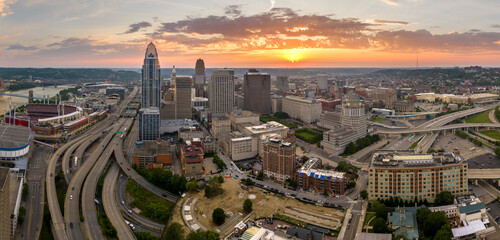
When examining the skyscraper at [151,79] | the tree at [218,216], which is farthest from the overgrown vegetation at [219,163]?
the skyscraper at [151,79]

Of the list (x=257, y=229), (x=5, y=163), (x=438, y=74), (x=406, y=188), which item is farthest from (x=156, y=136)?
(x=438, y=74)

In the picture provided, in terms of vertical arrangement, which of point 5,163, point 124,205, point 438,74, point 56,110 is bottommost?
point 124,205

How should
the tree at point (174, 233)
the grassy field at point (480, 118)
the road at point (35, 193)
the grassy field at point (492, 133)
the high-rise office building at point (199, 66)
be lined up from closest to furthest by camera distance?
the tree at point (174, 233) < the road at point (35, 193) < the grassy field at point (492, 133) < the grassy field at point (480, 118) < the high-rise office building at point (199, 66)

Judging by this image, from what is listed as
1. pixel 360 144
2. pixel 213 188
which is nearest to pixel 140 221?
pixel 213 188

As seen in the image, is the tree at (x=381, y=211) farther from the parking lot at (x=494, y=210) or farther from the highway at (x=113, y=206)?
the highway at (x=113, y=206)

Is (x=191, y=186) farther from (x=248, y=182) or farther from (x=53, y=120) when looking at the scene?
(x=53, y=120)

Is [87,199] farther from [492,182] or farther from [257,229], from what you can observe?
[492,182]
